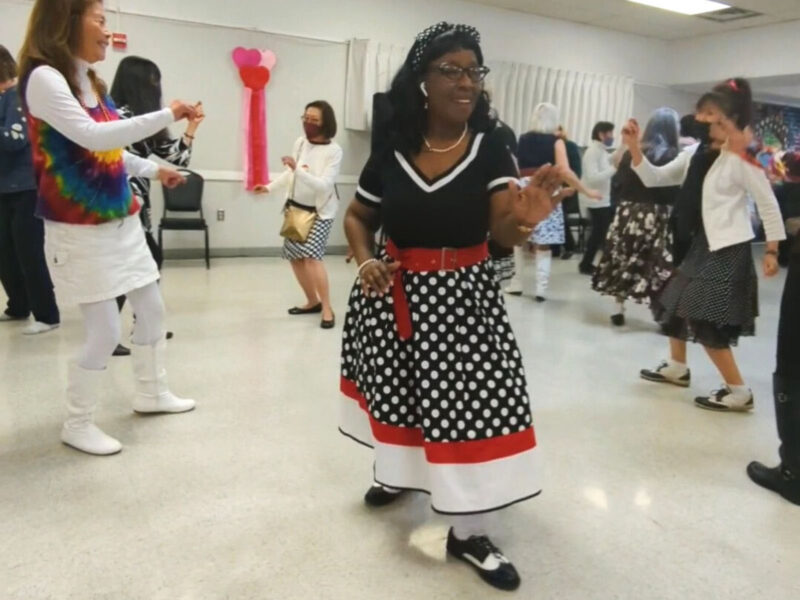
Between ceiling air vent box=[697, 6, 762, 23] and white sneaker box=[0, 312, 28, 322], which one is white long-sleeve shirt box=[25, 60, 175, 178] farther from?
ceiling air vent box=[697, 6, 762, 23]

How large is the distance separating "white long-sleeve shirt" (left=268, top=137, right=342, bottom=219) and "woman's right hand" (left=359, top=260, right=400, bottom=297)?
241cm

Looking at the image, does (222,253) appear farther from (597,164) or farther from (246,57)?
(597,164)


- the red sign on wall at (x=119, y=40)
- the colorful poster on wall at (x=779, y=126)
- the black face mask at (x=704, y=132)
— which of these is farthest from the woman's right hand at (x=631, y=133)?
the colorful poster on wall at (x=779, y=126)

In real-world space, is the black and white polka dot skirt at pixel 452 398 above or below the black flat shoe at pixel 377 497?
above

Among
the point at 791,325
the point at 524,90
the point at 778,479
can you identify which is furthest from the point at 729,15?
the point at 778,479

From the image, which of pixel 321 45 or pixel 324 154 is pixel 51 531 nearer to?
pixel 324 154

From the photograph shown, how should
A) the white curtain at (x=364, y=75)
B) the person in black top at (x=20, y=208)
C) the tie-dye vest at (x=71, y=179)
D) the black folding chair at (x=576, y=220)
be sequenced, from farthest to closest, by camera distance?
the black folding chair at (x=576, y=220)
the white curtain at (x=364, y=75)
the person in black top at (x=20, y=208)
the tie-dye vest at (x=71, y=179)

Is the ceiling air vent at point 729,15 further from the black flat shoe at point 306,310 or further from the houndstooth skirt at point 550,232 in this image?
the black flat shoe at point 306,310

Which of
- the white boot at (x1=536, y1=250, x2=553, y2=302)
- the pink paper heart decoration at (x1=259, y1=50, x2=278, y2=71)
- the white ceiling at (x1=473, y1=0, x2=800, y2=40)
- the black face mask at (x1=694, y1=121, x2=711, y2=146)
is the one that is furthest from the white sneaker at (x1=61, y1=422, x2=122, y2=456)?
the white ceiling at (x1=473, y1=0, x2=800, y2=40)

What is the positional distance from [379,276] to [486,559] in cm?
76

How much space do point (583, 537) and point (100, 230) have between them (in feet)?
5.72

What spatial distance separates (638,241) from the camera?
4.21 meters

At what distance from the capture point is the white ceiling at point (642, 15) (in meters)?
7.38

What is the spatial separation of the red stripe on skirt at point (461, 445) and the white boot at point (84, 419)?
1.16 metres
